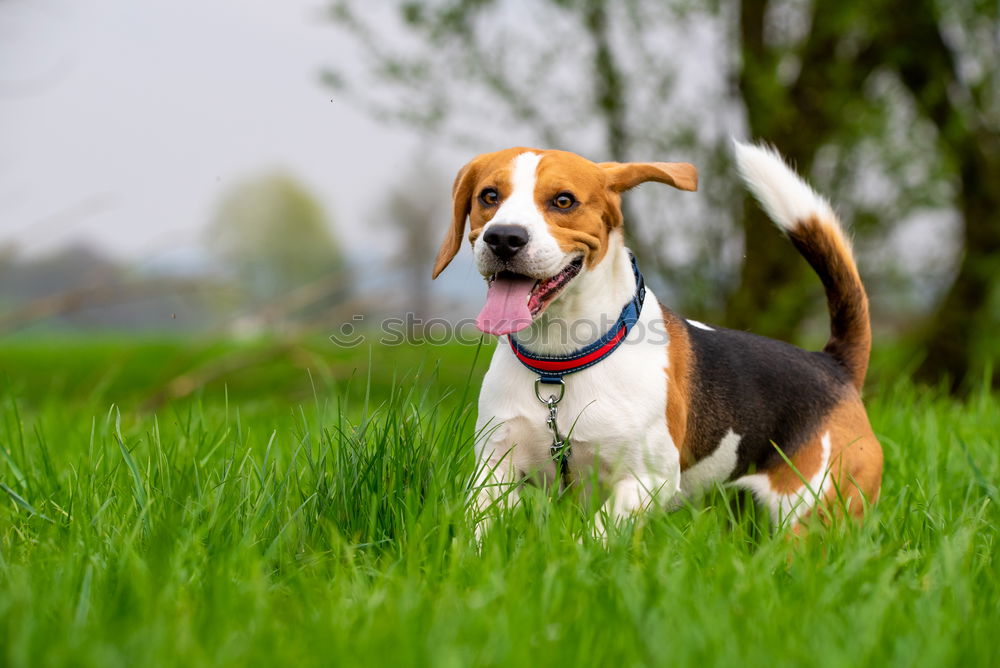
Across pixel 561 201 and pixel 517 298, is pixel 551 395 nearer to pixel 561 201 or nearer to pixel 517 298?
pixel 517 298

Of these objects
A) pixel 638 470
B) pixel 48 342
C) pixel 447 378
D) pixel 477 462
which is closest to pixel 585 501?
pixel 638 470

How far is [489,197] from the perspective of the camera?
339 centimetres

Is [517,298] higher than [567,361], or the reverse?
[517,298]

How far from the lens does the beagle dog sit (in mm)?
3225

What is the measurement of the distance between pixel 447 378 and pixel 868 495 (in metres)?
6.88

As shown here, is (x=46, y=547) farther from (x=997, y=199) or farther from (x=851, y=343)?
(x=997, y=199)

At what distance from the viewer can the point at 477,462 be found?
3.28m

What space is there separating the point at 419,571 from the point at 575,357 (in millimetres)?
1003

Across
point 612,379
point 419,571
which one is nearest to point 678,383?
point 612,379

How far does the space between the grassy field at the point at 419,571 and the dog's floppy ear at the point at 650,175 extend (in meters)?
1.05

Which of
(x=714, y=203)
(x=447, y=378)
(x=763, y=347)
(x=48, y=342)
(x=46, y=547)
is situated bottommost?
(x=48, y=342)

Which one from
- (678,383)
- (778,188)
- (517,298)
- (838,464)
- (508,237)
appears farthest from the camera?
(778,188)

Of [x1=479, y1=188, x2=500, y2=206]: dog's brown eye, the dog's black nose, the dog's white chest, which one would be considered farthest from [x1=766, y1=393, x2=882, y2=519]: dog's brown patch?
[x1=479, y1=188, x2=500, y2=206]: dog's brown eye

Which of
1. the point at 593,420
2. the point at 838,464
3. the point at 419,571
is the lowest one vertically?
the point at 419,571
